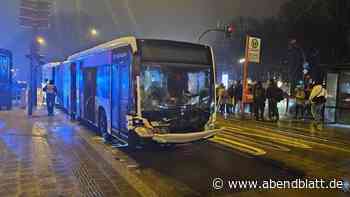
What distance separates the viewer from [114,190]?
6766 millimetres

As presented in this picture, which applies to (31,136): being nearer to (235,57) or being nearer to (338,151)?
(338,151)

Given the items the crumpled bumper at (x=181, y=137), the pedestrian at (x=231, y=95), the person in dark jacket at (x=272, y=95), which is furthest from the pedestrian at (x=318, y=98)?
the crumpled bumper at (x=181, y=137)

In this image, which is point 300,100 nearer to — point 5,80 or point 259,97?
point 259,97

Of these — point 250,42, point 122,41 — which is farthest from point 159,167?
point 250,42

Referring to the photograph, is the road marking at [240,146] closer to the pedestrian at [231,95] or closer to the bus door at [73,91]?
the bus door at [73,91]

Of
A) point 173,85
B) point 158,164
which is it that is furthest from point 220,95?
point 158,164

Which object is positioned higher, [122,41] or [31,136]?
[122,41]

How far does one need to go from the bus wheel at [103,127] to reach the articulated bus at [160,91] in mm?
794

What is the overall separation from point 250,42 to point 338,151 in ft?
30.2

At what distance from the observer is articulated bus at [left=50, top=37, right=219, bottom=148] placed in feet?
30.6

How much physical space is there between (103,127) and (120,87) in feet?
8.35

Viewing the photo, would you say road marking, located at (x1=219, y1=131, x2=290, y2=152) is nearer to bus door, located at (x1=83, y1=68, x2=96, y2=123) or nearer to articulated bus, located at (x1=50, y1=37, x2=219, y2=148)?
articulated bus, located at (x1=50, y1=37, x2=219, y2=148)

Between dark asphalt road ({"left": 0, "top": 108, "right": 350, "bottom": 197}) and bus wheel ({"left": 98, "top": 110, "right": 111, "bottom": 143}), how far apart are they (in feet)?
0.93

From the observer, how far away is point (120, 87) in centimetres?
1020
